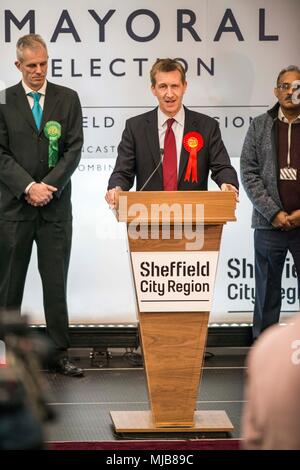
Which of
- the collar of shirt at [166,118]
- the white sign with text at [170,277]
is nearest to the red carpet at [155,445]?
the white sign with text at [170,277]

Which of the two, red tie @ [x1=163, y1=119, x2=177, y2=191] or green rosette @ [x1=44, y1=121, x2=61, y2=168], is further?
green rosette @ [x1=44, y1=121, x2=61, y2=168]

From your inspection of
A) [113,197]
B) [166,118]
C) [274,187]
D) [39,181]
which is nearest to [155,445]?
[113,197]

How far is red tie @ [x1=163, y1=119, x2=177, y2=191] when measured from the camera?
16.6 feet

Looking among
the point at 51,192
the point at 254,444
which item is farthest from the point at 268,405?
the point at 51,192

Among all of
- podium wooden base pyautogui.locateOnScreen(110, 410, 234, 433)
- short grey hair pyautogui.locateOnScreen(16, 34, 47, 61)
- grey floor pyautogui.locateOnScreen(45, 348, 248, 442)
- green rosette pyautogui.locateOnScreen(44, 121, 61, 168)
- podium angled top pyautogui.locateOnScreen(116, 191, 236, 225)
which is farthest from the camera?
green rosette pyautogui.locateOnScreen(44, 121, 61, 168)

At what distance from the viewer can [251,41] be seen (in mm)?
6402

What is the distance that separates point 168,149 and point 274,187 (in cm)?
105

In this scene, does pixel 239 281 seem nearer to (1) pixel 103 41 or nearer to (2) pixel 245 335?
(2) pixel 245 335

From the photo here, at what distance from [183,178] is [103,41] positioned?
1658 mm

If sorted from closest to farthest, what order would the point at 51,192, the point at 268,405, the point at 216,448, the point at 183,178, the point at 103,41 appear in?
the point at 268,405
the point at 216,448
the point at 183,178
the point at 51,192
the point at 103,41

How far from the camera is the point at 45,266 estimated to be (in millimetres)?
5887
